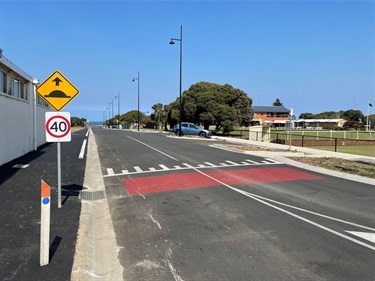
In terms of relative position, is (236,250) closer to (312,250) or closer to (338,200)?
(312,250)

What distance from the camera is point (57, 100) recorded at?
724 centimetres

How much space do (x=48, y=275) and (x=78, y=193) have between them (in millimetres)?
4707

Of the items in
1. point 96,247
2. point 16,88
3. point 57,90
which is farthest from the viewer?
point 16,88

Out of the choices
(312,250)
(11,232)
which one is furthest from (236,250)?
(11,232)

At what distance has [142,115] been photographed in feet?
425

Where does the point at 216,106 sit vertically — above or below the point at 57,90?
above

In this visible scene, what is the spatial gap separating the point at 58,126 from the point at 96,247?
10.2ft

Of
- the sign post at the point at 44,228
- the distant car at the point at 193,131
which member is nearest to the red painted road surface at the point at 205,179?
the sign post at the point at 44,228

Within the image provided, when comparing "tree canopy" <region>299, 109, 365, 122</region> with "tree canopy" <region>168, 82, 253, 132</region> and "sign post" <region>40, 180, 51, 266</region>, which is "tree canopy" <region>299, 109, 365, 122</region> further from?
"sign post" <region>40, 180, 51, 266</region>

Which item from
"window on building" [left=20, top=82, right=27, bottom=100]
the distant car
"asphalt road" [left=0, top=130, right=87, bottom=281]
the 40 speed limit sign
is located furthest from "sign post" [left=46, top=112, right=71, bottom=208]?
the distant car

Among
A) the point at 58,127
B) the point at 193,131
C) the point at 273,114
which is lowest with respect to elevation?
the point at 193,131

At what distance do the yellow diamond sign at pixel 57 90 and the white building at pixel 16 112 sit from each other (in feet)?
20.2

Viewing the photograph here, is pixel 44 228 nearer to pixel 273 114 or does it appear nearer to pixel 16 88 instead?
pixel 16 88

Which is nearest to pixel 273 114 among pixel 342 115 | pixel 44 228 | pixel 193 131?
pixel 342 115
